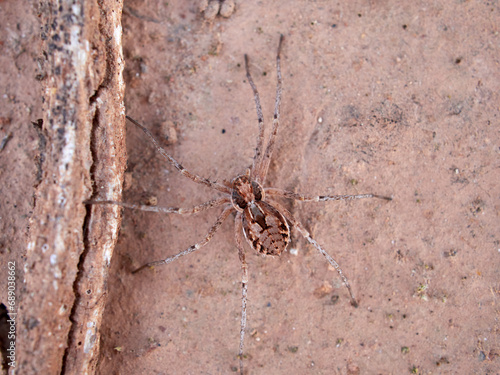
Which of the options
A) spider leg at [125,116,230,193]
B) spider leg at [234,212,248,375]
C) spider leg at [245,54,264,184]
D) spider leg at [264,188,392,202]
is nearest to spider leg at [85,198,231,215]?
spider leg at [125,116,230,193]

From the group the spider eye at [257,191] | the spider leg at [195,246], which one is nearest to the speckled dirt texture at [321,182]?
the spider leg at [195,246]

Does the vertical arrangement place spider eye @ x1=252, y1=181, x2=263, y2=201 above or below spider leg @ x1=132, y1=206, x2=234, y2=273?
above

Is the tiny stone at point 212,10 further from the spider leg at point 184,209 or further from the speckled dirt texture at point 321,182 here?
the spider leg at point 184,209

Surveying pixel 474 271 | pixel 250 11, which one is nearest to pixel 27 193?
pixel 250 11

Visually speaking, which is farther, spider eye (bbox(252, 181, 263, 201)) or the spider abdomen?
spider eye (bbox(252, 181, 263, 201))

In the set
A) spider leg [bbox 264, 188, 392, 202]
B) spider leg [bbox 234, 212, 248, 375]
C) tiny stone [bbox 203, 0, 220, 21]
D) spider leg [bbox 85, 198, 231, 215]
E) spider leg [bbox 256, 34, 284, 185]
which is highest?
tiny stone [bbox 203, 0, 220, 21]

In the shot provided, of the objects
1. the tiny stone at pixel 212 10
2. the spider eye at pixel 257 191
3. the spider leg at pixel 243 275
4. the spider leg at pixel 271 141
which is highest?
the tiny stone at pixel 212 10

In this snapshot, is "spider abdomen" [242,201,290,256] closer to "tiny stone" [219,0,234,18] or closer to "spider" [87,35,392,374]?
"spider" [87,35,392,374]
